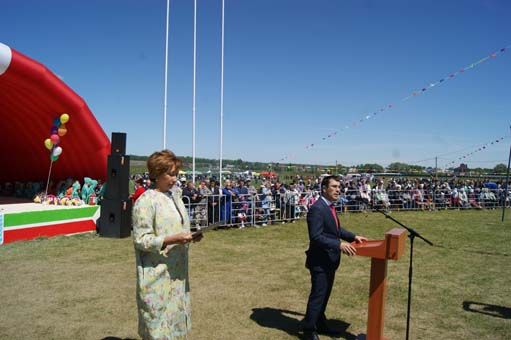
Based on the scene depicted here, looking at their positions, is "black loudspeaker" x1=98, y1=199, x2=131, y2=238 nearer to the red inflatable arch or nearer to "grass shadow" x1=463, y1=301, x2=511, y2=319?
the red inflatable arch

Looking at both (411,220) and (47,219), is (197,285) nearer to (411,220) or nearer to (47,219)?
(47,219)

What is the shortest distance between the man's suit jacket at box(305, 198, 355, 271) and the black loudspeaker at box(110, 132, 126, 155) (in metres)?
7.75

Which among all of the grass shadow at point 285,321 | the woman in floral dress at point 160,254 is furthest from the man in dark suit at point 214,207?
the woman in floral dress at point 160,254

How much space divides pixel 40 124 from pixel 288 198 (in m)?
9.07

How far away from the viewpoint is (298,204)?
15.8 meters

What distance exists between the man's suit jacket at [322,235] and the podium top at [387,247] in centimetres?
31

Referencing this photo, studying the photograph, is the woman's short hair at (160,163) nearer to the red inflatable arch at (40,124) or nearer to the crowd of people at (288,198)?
the crowd of people at (288,198)

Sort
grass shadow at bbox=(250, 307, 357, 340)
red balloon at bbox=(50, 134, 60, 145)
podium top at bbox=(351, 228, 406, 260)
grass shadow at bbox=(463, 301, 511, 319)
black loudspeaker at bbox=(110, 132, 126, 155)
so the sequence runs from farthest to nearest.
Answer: red balloon at bbox=(50, 134, 60, 145) < black loudspeaker at bbox=(110, 132, 126, 155) < grass shadow at bbox=(463, 301, 511, 319) < grass shadow at bbox=(250, 307, 357, 340) < podium top at bbox=(351, 228, 406, 260)

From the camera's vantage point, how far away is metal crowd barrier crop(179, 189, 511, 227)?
12.6 m

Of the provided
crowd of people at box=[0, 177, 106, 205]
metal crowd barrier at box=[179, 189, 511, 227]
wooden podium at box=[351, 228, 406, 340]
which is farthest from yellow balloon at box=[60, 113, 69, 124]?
wooden podium at box=[351, 228, 406, 340]

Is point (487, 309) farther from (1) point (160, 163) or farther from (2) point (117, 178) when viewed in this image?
(2) point (117, 178)

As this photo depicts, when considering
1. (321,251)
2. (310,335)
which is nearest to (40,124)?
(321,251)

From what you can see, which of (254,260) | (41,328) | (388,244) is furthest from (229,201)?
(388,244)

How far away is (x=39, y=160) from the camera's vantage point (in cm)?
1656
